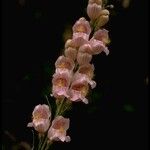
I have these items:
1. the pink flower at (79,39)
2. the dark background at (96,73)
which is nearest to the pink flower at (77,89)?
the pink flower at (79,39)

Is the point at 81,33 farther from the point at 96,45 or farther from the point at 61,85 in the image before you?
the point at 61,85

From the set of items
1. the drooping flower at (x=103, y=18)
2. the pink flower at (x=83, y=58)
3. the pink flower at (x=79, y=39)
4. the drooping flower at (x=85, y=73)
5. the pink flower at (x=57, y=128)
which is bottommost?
the pink flower at (x=57, y=128)

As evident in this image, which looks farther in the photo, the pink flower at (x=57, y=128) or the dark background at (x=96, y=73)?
the dark background at (x=96, y=73)

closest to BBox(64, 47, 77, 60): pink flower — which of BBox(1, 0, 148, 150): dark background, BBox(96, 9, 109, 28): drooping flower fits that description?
BBox(96, 9, 109, 28): drooping flower

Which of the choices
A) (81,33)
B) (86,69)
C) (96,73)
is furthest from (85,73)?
(96,73)

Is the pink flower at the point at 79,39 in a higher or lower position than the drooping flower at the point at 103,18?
lower

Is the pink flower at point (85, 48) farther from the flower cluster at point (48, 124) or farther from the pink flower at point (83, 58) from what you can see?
the flower cluster at point (48, 124)

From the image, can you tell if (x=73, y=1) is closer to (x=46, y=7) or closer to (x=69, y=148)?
(x=46, y=7)

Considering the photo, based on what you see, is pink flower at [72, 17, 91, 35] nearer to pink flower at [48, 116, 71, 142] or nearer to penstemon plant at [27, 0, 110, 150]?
penstemon plant at [27, 0, 110, 150]
